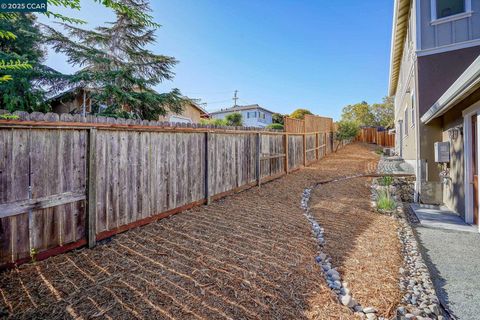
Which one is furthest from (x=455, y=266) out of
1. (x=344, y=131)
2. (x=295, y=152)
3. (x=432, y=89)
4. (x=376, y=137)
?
(x=376, y=137)

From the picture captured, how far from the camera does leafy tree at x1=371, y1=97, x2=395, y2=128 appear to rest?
34.1m

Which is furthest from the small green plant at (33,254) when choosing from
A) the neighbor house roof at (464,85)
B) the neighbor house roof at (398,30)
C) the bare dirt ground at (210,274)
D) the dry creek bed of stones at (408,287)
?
the neighbor house roof at (398,30)

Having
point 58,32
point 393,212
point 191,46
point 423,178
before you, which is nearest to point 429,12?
point 423,178

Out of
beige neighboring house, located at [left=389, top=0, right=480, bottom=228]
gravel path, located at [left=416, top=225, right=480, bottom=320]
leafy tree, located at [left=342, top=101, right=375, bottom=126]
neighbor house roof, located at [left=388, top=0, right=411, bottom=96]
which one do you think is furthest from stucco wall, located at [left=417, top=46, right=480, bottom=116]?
leafy tree, located at [left=342, top=101, right=375, bottom=126]

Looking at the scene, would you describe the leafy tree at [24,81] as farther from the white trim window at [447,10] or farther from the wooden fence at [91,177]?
the white trim window at [447,10]

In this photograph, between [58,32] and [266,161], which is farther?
[58,32]

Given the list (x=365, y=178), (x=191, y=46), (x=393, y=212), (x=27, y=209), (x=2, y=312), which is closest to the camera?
(x=2, y=312)

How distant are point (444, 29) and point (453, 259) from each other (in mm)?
5541

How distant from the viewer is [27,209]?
280 cm

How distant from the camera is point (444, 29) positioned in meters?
6.00

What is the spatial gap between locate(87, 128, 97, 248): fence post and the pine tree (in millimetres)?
6853

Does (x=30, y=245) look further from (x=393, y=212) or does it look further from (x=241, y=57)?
(x=241, y=57)

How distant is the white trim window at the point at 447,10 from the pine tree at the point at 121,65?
9.13m

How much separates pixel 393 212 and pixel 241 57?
50.8 ft
